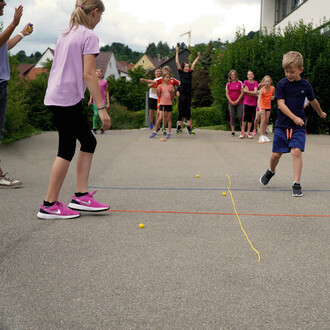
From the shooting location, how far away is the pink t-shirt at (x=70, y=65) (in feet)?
13.1

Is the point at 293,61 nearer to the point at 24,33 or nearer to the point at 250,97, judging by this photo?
the point at 24,33

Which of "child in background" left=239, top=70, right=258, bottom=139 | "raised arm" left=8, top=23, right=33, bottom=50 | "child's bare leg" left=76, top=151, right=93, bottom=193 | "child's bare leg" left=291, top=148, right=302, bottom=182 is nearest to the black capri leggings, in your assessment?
"child's bare leg" left=76, top=151, right=93, bottom=193

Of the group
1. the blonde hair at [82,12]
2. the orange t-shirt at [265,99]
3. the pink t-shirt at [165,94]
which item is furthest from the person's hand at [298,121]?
the pink t-shirt at [165,94]

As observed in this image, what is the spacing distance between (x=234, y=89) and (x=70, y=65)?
377 inches

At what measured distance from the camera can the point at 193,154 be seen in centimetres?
940

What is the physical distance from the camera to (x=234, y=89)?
1306 cm

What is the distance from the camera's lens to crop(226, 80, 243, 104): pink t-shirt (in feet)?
42.6

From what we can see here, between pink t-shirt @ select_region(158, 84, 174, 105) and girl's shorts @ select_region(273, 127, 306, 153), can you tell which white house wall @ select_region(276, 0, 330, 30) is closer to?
pink t-shirt @ select_region(158, 84, 174, 105)

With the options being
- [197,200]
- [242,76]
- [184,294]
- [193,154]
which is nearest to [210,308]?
[184,294]

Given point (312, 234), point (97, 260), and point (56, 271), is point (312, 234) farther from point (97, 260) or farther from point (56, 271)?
point (56, 271)

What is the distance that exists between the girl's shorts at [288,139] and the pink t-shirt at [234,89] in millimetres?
7425

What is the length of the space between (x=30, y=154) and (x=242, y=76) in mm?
9341

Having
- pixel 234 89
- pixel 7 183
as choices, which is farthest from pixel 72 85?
pixel 234 89

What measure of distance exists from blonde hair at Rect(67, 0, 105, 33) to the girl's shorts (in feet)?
9.57
